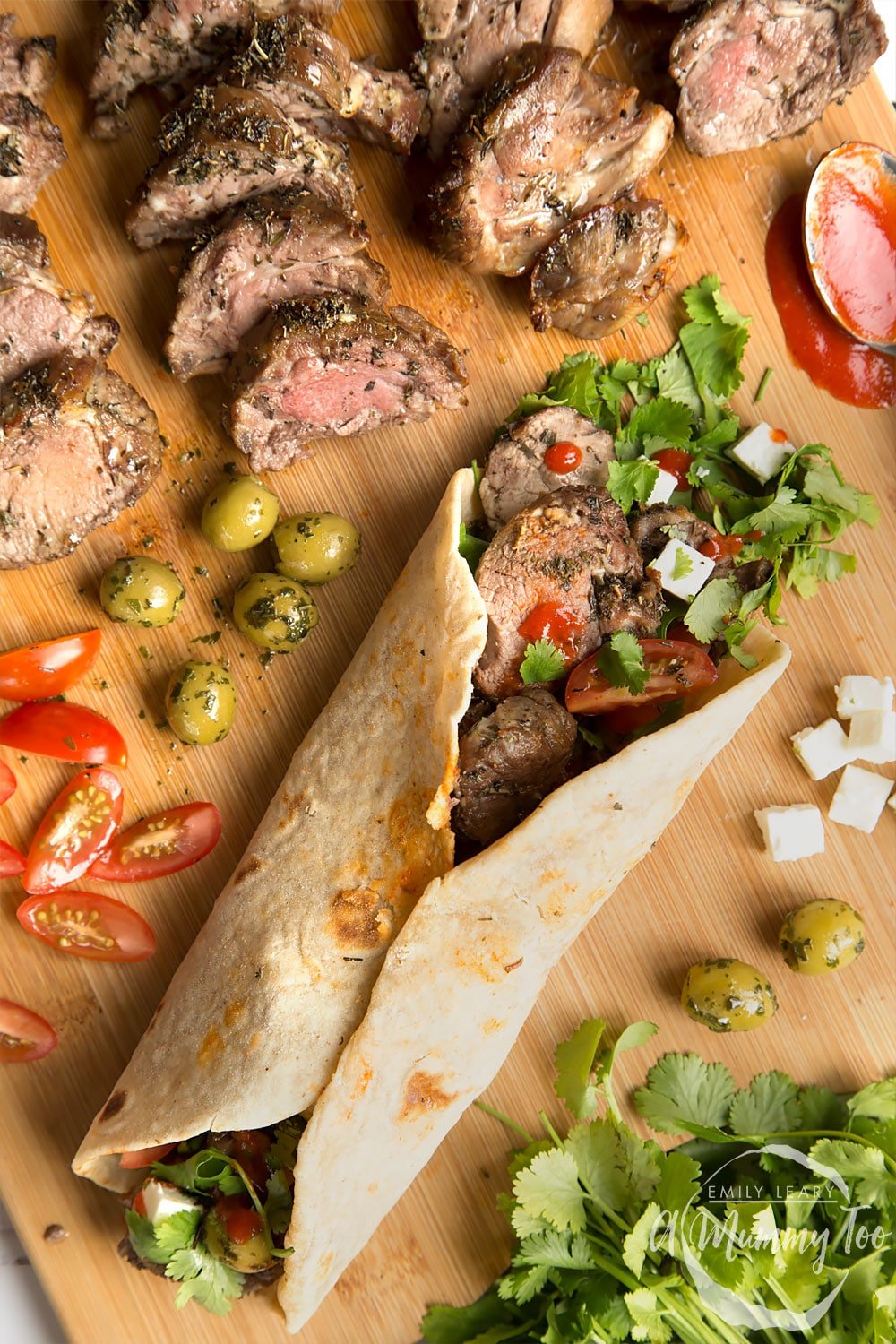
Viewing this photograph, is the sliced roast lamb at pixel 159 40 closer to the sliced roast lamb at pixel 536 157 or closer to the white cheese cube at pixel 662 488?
the sliced roast lamb at pixel 536 157

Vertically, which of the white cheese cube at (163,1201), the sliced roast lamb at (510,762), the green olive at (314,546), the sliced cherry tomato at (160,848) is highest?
the green olive at (314,546)

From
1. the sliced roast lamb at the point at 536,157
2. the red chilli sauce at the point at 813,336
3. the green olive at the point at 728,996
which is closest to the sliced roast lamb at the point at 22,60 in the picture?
the sliced roast lamb at the point at 536,157

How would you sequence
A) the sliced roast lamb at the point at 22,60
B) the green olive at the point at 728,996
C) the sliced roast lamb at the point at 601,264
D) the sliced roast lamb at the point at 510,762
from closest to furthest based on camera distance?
the sliced roast lamb at the point at 510,762 → the sliced roast lamb at the point at 22,60 → the sliced roast lamb at the point at 601,264 → the green olive at the point at 728,996

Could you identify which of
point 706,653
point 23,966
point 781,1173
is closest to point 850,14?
point 706,653

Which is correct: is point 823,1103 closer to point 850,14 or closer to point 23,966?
point 23,966

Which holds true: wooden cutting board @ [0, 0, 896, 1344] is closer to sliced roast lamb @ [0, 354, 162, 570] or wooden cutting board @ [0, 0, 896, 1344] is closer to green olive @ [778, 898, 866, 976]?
green olive @ [778, 898, 866, 976]
